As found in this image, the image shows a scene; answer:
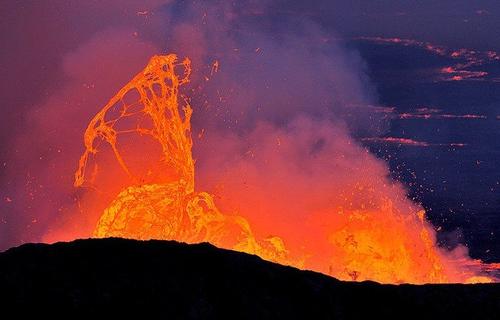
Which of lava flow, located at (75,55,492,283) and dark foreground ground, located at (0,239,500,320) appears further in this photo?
lava flow, located at (75,55,492,283)

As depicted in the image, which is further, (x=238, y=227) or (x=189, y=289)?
(x=238, y=227)

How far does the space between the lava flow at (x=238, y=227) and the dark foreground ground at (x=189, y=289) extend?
13273 millimetres

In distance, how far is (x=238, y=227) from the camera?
3934 cm

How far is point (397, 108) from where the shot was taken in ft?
398

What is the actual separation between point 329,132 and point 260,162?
30.2 metres

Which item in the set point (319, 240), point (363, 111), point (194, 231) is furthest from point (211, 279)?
point (363, 111)

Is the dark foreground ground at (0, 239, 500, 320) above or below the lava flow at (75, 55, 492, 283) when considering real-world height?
below

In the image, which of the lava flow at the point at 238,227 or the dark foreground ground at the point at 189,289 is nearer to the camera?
the dark foreground ground at the point at 189,289

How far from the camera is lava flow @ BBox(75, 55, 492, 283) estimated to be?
3053 centimetres

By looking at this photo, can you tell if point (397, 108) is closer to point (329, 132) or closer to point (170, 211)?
point (329, 132)

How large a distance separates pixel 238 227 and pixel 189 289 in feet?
86.9

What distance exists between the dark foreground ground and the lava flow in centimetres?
1327

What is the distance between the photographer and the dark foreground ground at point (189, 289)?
40.9ft

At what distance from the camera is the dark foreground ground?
1245 centimetres
